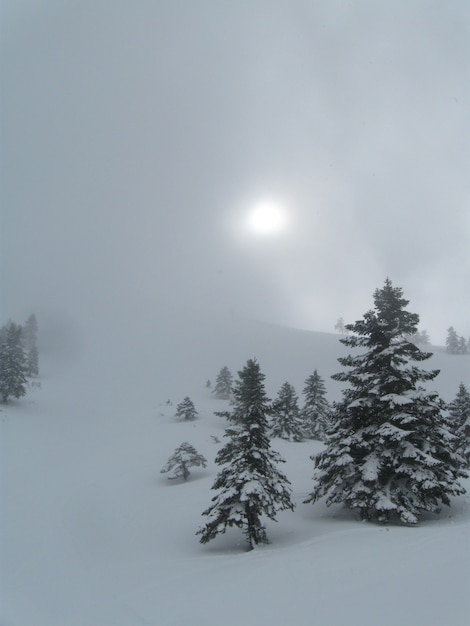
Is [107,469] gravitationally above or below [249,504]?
below

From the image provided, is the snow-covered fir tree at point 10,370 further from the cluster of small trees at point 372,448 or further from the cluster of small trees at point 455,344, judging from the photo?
the cluster of small trees at point 455,344

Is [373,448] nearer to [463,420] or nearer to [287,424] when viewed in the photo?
[463,420]

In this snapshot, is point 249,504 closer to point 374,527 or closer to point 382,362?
point 374,527

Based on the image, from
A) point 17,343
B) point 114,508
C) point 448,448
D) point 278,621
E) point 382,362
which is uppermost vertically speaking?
point 17,343

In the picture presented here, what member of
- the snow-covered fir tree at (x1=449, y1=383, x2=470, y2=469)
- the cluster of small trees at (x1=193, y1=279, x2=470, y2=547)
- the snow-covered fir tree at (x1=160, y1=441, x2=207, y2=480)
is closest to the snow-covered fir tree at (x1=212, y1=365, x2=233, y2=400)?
the snow-covered fir tree at (x1=160, y1=441, x2=207, y2=480)

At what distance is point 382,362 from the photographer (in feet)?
49.9

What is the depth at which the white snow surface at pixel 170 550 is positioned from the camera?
23.6 feet

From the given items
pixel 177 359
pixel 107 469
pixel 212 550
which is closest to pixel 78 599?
pixel 212 550

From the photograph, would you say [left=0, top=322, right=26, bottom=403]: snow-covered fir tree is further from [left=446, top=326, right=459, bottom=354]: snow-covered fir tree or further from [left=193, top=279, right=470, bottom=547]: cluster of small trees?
[left=446, top=326, right=459, bottom=354]: snow-covered fir tree

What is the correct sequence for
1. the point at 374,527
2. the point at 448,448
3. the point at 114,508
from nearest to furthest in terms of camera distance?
1. the point at 374,527
2. the point at 448,448
3. the point at 114,508

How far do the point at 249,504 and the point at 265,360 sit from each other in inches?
3570

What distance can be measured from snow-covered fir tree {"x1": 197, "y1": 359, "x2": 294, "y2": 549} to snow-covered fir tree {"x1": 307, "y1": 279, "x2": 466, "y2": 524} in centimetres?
222

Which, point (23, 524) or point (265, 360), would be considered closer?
point (23, 524)

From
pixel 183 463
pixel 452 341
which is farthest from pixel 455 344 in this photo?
pixel 183 463
